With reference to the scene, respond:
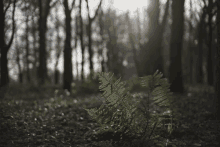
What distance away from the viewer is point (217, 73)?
398cm

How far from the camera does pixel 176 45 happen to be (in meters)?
7.95

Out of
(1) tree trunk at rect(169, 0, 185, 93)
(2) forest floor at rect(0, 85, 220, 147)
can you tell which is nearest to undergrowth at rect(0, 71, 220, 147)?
(2) forest floor at rect(0, 85, 220, 147)

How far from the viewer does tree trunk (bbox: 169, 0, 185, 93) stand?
7785 millimetres

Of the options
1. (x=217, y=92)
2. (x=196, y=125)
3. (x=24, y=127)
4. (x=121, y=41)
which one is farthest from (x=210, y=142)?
(x=121, y=41)

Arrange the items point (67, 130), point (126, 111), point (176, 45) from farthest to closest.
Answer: point (176, 45)
point (67, 130)
point (126, 111)

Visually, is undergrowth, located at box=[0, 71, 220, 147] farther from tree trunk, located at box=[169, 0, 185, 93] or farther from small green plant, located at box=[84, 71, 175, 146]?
tree trunk, located at box=[169, 0, 185, 93]

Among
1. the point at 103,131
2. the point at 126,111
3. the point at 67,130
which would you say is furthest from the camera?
the point at 67,130

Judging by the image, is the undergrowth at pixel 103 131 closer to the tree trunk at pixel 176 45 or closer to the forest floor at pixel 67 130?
the forest floor at pixel 67 130

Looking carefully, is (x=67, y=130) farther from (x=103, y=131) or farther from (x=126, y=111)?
(x=126, y=111)

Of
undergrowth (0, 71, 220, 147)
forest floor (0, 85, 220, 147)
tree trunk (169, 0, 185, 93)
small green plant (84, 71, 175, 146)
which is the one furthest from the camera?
tree trunk (169, 0, 185, 93)

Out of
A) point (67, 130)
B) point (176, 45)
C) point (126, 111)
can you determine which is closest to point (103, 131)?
point (126, 111)

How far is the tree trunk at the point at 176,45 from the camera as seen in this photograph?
7785mm

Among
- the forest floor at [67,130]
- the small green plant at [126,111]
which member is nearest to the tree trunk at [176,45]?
the forest floor at [67,130]

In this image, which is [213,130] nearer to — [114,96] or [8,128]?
[114,96]
